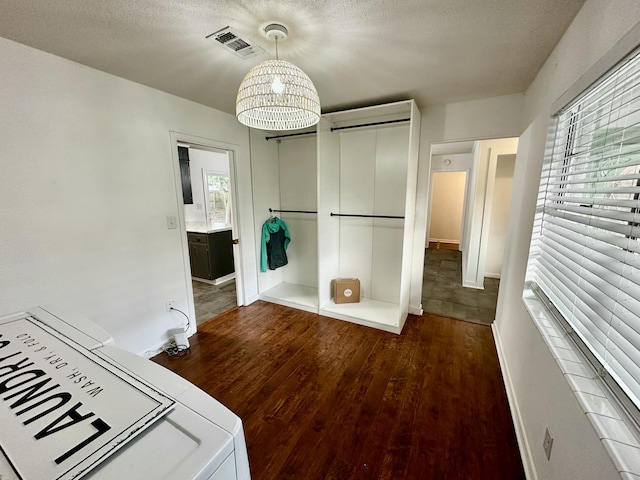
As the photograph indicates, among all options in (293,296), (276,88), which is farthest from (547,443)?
(293,296)

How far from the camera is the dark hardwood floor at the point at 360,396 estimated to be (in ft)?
4.93

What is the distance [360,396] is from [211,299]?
2.56 meters

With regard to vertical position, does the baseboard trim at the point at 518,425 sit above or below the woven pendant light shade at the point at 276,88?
below

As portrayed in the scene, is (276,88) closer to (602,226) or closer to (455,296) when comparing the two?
(602,226)

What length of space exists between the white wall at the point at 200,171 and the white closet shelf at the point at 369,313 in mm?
3117

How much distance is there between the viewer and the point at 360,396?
1.98 meters

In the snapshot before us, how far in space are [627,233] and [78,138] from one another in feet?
9.88

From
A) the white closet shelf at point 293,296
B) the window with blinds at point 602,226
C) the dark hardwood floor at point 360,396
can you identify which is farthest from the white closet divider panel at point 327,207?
the window with blinds at point 602,226

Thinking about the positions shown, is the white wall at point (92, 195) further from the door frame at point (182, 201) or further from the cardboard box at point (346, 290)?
the cardboard box at point (346, 290)

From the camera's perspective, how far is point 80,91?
1.88m

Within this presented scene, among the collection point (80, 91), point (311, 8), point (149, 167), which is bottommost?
point (149, 167)

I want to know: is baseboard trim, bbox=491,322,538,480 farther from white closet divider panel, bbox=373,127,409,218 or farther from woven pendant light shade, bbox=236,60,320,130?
woven pendant light shade, bbox=236,60,320,130

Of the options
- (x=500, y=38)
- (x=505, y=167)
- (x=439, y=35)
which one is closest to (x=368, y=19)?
(x=439, y=35)

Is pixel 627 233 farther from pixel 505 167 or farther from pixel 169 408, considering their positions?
pixel 505 167
